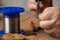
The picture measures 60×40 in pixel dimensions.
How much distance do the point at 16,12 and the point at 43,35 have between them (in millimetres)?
149

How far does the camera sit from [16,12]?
2.06ft

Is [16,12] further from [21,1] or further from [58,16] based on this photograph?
[21,1]

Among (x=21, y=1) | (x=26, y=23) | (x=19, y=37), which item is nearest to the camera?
(x=19, y=37)

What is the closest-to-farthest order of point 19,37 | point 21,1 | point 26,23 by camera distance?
point 19,37
point 26,23
point 21,1

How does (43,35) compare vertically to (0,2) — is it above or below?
below

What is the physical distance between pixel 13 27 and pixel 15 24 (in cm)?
1

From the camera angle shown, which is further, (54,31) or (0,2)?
(0,2)

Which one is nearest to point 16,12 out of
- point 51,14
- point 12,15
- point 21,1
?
point 12,15

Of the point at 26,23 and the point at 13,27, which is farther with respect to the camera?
the point at 26,23

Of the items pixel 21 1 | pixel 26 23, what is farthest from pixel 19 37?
pixel 21 1

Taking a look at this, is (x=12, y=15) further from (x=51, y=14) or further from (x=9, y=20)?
(x=51, y=14)

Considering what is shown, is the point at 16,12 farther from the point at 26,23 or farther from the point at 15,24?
the point at 26,23

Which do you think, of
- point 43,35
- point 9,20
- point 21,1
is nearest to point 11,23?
point 9,20

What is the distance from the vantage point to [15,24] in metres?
0.62
